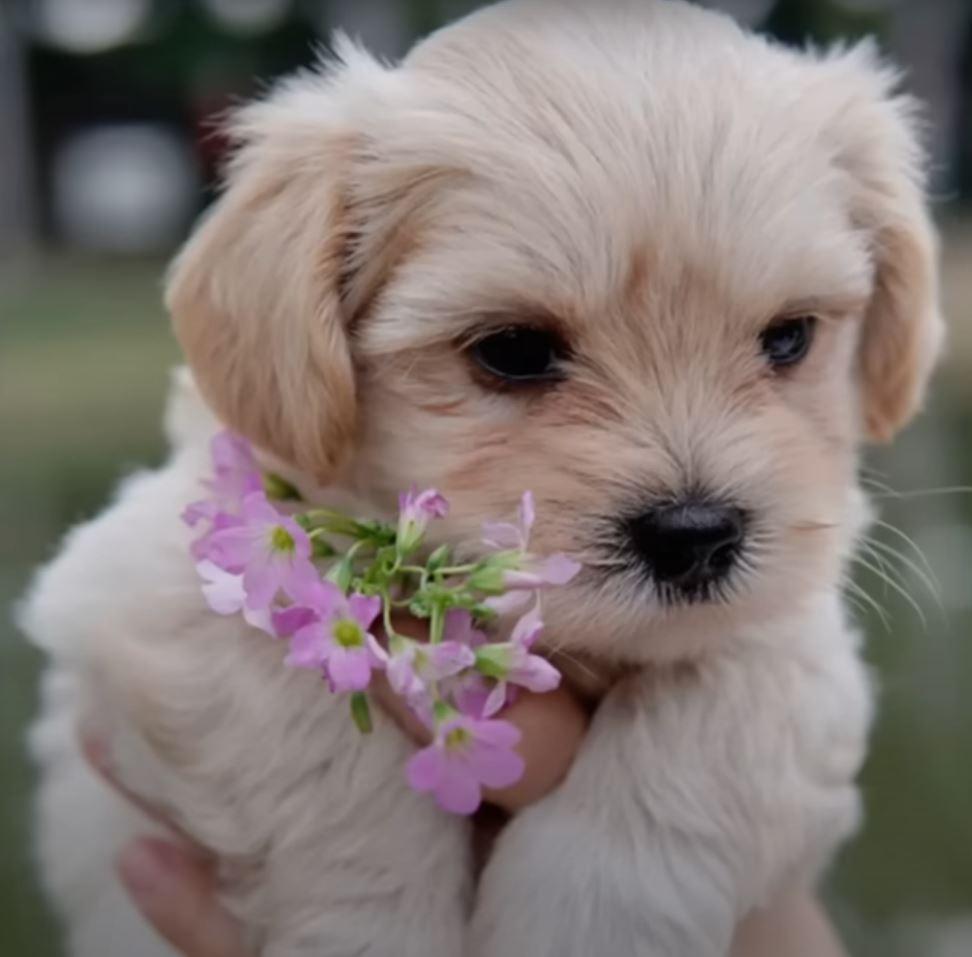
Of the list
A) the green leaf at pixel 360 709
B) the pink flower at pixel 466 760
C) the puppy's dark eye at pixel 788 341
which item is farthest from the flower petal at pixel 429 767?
the puppy's dark eye at pixel 788 341

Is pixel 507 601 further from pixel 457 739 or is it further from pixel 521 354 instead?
pixel 521 354

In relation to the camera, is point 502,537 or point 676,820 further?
point 676,820

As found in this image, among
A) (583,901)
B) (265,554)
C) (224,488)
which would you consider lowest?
(583,901)

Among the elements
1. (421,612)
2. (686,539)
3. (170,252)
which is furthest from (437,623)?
(170,252)

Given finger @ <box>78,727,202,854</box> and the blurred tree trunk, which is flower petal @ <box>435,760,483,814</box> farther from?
the blurred tree trunk

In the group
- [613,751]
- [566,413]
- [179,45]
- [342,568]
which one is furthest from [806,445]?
[179,45]

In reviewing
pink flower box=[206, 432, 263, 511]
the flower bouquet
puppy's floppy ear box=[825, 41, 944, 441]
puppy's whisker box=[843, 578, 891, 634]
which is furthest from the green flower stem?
puppy's floppy ear box=[825, 41, 944, 441]
